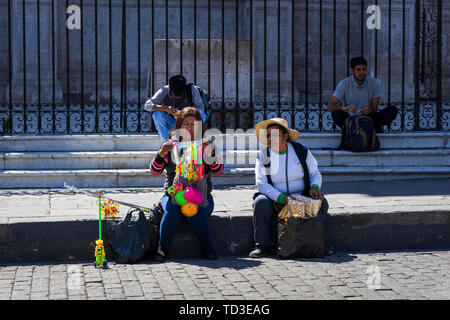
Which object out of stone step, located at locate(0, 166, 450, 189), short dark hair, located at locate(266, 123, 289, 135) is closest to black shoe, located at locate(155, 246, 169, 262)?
short dark hair, located at locate(266, 123, 289, 135)

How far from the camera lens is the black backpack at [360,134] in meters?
9.83

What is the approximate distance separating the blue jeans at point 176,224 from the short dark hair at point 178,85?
2609 millimetres

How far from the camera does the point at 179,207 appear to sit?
270 inches

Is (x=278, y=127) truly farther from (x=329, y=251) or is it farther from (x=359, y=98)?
(x=359, y=98)

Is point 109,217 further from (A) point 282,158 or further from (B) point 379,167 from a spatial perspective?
(B) point 379,167

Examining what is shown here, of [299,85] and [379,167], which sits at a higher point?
[299,85]

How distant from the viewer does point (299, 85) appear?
18.2 meters

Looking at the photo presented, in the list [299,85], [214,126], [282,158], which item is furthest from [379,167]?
[299,85]

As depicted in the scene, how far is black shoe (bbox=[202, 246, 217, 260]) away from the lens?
686 centimetres

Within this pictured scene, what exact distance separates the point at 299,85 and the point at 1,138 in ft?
31.0

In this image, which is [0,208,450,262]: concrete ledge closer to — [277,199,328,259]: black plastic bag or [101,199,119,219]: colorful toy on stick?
[101,199,119,219]: colorful toy on stick

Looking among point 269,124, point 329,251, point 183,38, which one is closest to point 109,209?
point 269,124

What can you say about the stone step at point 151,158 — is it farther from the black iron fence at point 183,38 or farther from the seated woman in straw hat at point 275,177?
the black iron fence at point 183,38

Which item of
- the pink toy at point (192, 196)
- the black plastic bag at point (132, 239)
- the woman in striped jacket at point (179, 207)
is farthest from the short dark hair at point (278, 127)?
the black plastic bag at point (132, 239)
